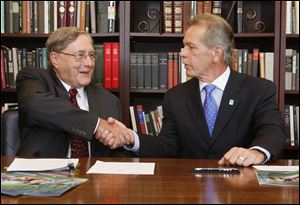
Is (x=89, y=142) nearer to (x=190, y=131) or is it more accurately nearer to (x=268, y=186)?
(x=190, y=131)

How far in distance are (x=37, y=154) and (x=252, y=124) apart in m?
0.96

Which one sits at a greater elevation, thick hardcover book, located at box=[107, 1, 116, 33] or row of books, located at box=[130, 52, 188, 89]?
thick hardcover book, located at box=[107, 1, 116, 33]

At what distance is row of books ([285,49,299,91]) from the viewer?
9.78 feet

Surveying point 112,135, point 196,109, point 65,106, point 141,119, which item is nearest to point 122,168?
point 112,135

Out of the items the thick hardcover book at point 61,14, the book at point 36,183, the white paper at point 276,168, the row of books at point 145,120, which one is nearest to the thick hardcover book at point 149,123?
the row of books at point 145,120

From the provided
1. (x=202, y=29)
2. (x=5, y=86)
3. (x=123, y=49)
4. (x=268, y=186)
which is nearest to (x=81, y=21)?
(x=123, y=49)

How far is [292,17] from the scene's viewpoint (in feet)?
9.71

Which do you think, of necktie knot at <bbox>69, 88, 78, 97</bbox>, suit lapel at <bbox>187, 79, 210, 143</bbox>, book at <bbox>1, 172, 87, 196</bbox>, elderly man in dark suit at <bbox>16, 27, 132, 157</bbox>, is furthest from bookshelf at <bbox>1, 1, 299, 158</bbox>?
book at <bbox>1, 172, 87, 196</bbox>

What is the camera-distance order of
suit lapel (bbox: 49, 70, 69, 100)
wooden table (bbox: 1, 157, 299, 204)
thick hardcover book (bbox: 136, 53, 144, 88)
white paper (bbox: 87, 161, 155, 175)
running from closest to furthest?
wooden table (bbox: 1, 157, 299, 204) → white paper (bbox: 87, 161, 155, 175) → suit lapel (bbox: 49, 70, 69, 100) → thick hardcover book (bbox: 136, 53, 144, 88)

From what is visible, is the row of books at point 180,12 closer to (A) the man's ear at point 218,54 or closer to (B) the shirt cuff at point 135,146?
(A) the man's ear at point 218,54

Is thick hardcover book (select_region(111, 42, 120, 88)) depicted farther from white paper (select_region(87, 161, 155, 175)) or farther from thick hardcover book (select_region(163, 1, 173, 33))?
white paper (select_region(87, 161, 155, 175))

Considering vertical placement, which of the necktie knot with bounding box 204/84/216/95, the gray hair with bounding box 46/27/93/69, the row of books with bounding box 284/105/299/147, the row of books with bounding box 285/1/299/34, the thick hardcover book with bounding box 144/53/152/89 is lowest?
the row of books with bounding box 284/105/299/147

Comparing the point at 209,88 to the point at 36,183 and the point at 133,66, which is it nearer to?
the point at 133,66

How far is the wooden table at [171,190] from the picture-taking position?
1.09 metres
